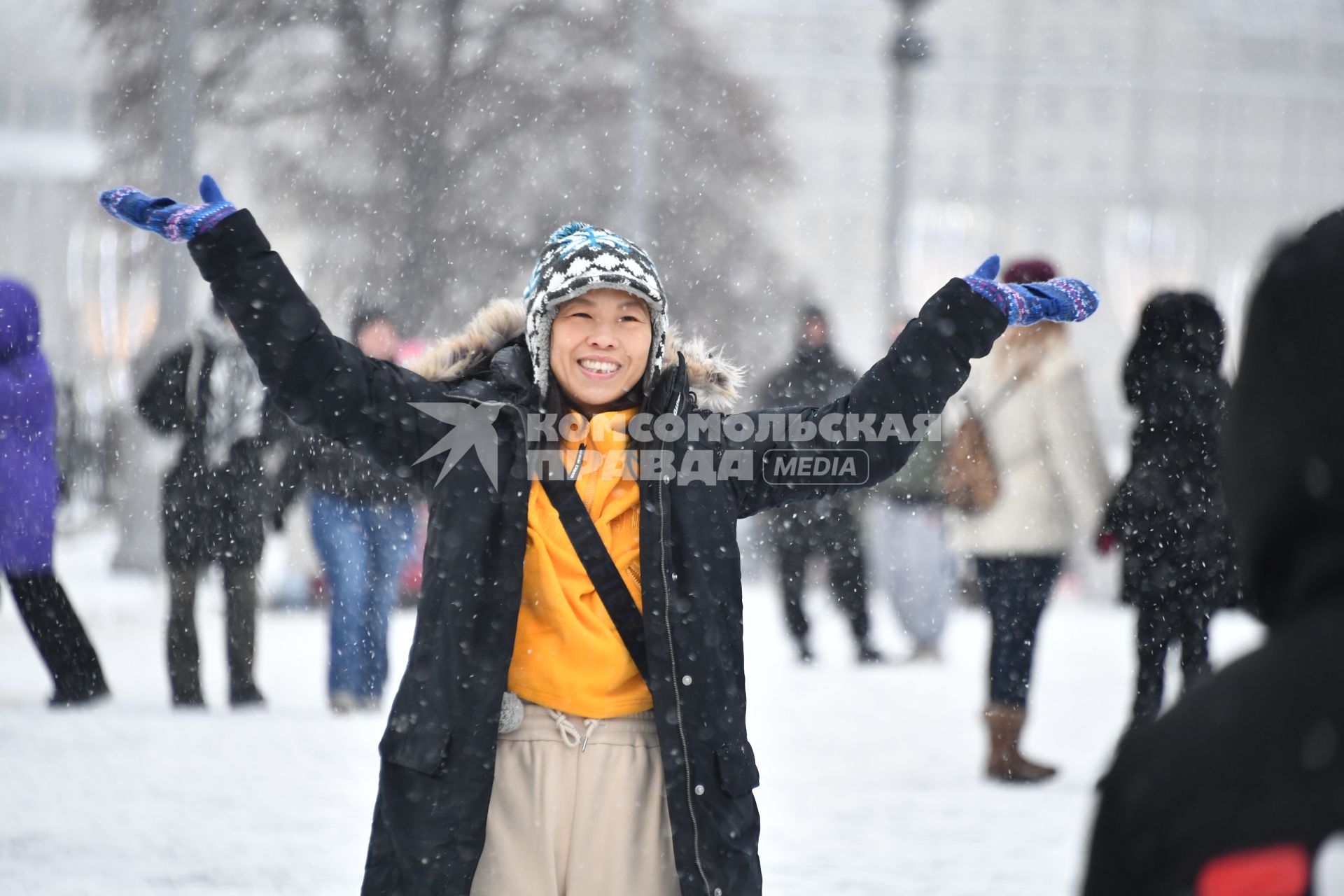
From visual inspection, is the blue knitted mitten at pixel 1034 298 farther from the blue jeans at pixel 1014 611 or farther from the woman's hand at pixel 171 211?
the blue jeans at pixel 1014 611

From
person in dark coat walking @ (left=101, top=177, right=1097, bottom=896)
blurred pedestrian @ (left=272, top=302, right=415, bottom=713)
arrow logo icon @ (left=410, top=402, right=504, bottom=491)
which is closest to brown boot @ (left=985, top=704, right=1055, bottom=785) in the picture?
blurred pedestrian @ (left=272, top=302, right=415, bottom=713)

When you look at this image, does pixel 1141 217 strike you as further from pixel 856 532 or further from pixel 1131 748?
pixel 1131 748

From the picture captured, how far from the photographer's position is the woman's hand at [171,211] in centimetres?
238

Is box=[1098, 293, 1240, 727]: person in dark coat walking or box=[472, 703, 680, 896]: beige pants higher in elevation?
box=[1098, 293, 1240, 727]: person in dark coat walking

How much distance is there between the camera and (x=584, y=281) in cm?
247

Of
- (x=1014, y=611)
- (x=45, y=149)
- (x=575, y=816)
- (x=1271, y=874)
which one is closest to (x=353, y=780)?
(x=1014, y=611)

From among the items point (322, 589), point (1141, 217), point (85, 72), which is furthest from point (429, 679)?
point (1141, 217)

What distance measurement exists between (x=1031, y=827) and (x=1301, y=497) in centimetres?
405

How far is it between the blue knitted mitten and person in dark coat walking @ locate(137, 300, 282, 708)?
4275mm

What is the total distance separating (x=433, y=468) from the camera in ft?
8.00

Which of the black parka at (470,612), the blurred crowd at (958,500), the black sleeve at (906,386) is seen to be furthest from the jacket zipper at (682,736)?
the blurred crowd at (958,500)

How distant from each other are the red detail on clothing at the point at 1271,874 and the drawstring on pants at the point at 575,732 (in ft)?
Answer: 4.86

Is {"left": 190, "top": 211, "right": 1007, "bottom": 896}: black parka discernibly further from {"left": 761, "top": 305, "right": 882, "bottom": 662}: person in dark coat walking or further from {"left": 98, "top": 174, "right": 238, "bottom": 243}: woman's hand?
{"left": 761, "top": 305, "right": 882, "bottom": 662}: person in dark coat walking

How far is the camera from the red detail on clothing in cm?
93
